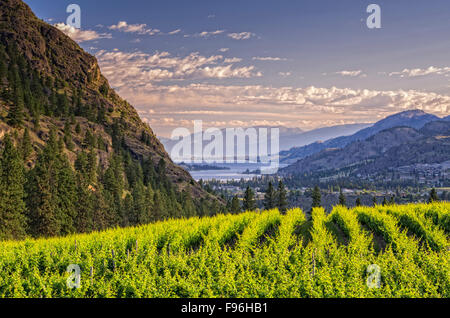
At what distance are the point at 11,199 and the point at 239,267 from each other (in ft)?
174

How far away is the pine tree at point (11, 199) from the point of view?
5534 cm

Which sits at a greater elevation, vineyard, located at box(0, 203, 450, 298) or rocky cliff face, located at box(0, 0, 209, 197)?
rocky cliff face, located at box(0, 0, 209, 197)

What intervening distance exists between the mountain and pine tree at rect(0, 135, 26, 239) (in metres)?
0.16

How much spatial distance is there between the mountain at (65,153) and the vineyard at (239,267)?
1437 inches

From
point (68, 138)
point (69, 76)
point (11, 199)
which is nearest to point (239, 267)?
point (11, 199)

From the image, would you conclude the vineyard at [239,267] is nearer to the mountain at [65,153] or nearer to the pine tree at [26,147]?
the mountain at [65,153]

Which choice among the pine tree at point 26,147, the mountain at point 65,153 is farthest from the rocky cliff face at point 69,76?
the pine tree at point 26,147

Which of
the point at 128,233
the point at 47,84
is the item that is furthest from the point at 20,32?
the point at 128,233

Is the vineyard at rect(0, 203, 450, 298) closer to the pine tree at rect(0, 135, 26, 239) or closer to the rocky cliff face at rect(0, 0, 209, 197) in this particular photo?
the pine tree at rect(0, 135, 26, 239)

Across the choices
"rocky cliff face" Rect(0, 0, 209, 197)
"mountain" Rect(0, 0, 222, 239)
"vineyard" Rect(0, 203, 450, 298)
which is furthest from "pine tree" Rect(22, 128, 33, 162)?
"vineyard" Rect(0, 203, 450, 298)

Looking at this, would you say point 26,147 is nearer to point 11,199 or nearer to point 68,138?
point 68,138

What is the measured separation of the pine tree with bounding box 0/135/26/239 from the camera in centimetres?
5534
